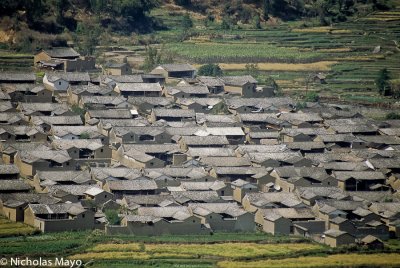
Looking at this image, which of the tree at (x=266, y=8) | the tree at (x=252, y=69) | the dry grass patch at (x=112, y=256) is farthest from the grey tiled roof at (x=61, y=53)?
the dry grass patch at (x=112, y=256)

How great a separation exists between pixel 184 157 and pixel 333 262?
33.8 feet

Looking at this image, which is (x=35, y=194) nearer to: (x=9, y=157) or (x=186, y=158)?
(x=9, y=157)

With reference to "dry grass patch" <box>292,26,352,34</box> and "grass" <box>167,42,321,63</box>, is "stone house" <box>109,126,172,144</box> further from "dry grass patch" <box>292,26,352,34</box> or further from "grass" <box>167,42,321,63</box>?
"dry grass patch" <box>292,26,352,34</box>

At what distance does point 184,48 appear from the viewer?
63344 millimetres

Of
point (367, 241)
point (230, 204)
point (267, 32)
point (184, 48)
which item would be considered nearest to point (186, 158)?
point (230, 204)

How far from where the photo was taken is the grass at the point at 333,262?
36875mm

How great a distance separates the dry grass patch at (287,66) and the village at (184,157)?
4.22 m

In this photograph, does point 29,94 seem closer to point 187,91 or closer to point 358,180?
point 187,91

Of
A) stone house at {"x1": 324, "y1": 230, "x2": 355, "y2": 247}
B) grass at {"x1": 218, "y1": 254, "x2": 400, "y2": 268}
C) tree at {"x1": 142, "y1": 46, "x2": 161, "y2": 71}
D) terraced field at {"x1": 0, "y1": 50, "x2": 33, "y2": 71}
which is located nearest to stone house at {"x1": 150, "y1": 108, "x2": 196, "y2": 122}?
tree at {"x1": 142, "y1": 46, "x2": 161, "y2": 71}

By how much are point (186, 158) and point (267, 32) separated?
22.7 m

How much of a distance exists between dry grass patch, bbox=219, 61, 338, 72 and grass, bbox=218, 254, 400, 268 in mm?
23527

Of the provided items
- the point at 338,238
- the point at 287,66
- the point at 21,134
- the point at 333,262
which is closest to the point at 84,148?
the point at 21,134

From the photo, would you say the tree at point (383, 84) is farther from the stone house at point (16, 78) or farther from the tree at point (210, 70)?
the stone house at point (16, 78)

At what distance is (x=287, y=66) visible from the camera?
62656mm
